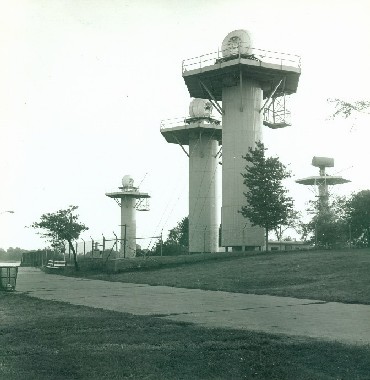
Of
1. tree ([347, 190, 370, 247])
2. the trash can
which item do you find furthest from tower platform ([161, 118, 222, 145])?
the trash can

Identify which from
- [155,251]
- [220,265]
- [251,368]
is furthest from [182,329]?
[155,251]

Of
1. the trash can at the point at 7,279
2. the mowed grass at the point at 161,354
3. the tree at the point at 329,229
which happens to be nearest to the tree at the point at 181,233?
Result: the tree at the point at 329,229

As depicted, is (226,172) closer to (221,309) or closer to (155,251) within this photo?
(155,251)

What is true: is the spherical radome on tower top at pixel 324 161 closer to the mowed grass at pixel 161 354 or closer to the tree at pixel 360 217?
the tree at pixel 360 217

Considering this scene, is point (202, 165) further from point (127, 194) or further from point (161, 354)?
point (161, 354)

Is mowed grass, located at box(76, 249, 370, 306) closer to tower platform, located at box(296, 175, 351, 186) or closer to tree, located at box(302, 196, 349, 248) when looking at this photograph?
tree, located at box(302, 196, 349, 248)

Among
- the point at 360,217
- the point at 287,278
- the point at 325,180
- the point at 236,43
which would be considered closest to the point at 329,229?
the point at 360,217
